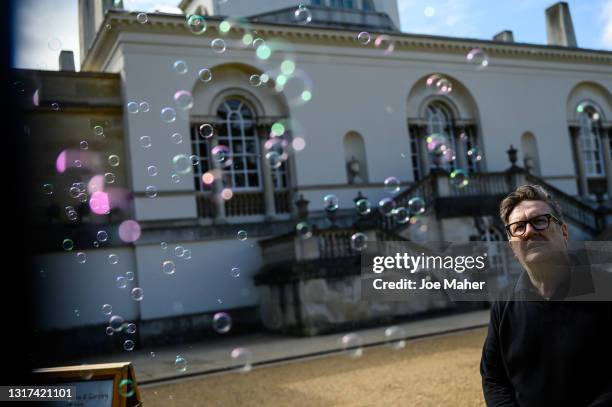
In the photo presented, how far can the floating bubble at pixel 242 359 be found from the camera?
1073 cm

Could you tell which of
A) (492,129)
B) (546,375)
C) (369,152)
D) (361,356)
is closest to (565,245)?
(546,375)

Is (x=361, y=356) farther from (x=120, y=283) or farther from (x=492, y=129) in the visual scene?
(x=492, y=129)

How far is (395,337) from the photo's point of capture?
41.9 feet

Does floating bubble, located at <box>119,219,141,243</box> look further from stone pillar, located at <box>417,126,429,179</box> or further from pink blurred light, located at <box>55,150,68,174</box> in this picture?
stone pillar, located at <box>417,126,429,179</box>

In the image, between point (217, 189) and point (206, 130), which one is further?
point (217, 189)

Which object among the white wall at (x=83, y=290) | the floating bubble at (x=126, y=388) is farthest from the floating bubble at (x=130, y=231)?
the floating bubble at (x=126, y=388)

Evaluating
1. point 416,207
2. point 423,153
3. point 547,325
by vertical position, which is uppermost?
A: point 423,153

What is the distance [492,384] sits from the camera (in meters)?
2.97

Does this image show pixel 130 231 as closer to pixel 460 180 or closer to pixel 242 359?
pixel 242 359

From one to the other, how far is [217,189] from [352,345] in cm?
737

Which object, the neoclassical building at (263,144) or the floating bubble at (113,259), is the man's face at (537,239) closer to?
the neoclassical building at (263,144)

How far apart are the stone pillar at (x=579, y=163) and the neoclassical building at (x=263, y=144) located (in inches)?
5.3

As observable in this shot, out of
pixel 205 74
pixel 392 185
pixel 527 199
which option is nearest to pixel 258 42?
pixel 392 185

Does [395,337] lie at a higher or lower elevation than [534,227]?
lower
